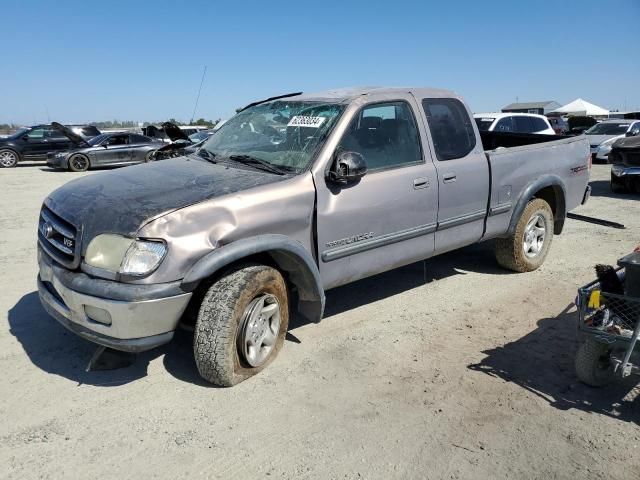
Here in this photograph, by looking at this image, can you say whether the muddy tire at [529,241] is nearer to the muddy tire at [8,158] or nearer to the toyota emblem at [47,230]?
the toyota emblem at [47,230]

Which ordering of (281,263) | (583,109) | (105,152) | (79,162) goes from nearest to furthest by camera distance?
1. (281,263)
2. (79,162)
3. (105,152)
4. (583,109)

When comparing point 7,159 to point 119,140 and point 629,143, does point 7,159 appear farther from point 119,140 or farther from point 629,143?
point 629,143

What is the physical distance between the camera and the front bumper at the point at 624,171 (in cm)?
1059

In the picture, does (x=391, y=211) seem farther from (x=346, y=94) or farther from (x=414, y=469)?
(x=414, y=469)

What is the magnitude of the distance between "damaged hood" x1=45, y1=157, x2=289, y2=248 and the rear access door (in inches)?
64.0

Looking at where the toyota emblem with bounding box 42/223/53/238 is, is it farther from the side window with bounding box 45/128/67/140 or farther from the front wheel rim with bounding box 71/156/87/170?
the side window with bounding box 45/128/67/140

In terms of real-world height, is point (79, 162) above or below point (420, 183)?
below

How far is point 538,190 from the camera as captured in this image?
222 inches

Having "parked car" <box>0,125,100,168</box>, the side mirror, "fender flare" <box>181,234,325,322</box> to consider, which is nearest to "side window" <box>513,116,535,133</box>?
the side mirror

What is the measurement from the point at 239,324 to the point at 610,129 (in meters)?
19.6

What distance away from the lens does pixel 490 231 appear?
5.24 meters

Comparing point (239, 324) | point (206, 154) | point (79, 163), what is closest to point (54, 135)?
point (79, 163)

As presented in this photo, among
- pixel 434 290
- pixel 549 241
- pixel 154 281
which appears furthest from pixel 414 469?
pixel 549 241

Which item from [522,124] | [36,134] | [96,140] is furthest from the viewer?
[36,134]
